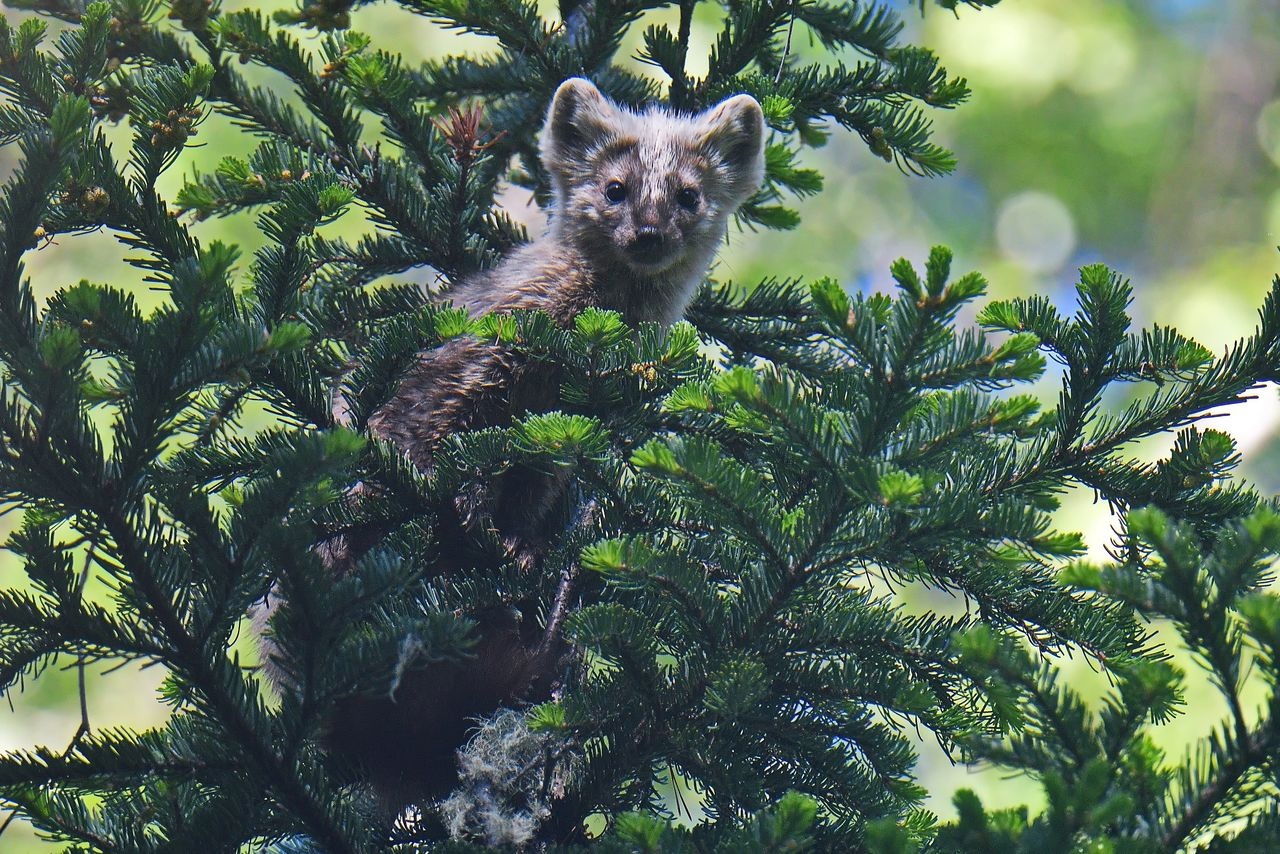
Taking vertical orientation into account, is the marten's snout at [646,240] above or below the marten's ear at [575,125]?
below

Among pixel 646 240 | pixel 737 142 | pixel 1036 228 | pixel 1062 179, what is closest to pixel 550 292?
pixel 646 240

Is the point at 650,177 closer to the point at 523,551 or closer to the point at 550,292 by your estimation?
the point at 550,292

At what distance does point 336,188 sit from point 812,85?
1.74 metres

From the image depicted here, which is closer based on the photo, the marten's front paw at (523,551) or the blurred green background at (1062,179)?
the marten's front paw at (523,551)

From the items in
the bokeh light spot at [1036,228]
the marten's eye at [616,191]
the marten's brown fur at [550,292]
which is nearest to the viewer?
the marten's brown fur at [550,292]

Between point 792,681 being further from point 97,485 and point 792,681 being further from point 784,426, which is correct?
point 97,485

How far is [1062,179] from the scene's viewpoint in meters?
12.9

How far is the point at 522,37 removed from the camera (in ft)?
11.4

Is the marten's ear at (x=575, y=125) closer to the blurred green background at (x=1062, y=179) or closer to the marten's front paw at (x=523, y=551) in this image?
the marten's front paw at (x=523, y=551)

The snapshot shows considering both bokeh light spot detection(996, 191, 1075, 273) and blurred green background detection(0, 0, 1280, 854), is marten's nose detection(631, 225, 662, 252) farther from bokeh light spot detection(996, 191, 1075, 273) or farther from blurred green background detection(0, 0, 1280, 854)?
bokeh light spot detection(996, 191, 1075, 273)

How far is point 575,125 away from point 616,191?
335mm

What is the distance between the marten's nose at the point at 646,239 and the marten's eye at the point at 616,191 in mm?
318

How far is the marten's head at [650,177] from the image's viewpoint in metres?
4.23

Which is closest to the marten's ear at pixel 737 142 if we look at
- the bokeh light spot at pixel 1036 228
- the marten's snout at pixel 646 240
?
the marten's snout at pixel 646 240
